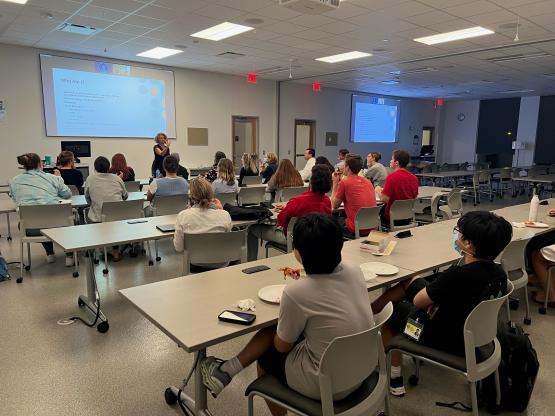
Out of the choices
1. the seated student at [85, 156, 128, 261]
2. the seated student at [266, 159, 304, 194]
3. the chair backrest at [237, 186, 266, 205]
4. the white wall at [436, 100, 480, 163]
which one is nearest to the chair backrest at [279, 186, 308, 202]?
the seated student at [266, 159, 304, 194]

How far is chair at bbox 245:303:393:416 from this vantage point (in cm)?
143

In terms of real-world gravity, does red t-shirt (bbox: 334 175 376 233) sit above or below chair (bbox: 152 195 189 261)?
above

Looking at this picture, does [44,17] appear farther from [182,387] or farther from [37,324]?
[182,387]

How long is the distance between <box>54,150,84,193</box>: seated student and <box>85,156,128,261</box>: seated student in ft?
4.10

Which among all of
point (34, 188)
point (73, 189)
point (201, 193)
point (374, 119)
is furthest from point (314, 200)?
point (374, 119)

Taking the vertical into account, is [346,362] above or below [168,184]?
below

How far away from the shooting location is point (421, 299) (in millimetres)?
1938

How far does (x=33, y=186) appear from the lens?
4.43 meters

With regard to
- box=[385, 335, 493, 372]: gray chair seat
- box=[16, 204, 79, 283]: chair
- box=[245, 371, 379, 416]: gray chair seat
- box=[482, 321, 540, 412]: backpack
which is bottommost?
box=[482, 321, 540, 412]: backpack

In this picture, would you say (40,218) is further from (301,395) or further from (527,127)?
(527,127)

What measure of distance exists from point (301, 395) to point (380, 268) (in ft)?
3.37

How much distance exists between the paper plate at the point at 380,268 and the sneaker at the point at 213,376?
1.01 meters

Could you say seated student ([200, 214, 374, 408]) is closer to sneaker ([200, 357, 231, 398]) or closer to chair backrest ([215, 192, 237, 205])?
sneaker ([200, 357, 231, 398])

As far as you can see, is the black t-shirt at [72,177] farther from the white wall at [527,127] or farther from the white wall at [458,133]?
the white wall at [458,133]
